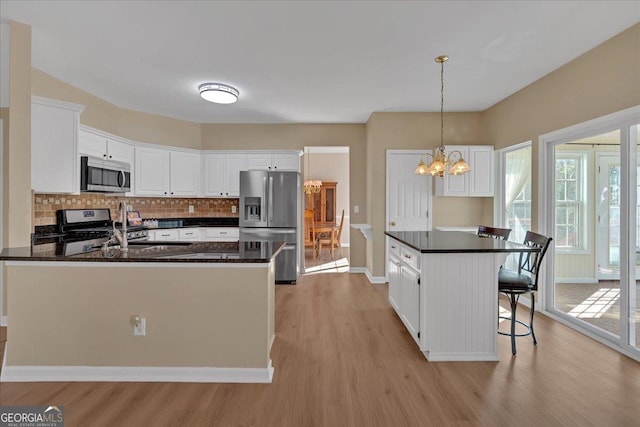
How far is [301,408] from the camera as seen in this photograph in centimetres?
189

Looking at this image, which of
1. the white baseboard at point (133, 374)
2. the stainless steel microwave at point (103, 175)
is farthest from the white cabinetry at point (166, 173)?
the white baseboard at point (133, 374)

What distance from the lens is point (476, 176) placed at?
15.2 feet

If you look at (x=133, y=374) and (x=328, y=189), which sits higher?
(x=328, y=189)

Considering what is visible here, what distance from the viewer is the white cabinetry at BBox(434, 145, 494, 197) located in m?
4.64

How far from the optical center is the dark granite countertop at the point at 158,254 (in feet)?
6.90

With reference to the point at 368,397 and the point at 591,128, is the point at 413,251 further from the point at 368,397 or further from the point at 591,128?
the point at 591,128

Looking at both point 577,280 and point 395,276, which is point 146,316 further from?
point 577,280

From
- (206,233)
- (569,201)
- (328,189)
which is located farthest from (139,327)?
(328,189)

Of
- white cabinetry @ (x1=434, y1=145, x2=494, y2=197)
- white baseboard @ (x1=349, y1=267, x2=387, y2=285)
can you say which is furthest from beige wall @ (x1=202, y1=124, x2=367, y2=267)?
white cabinetry @ (x1=434, y1=145, x2=494, y2=197)

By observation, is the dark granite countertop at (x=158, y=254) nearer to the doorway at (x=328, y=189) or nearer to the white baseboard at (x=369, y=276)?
the white baseboard at (x=369, y=276)

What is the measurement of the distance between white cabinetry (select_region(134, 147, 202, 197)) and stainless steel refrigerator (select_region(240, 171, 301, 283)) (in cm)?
97

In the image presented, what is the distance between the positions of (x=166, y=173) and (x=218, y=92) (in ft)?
6.50

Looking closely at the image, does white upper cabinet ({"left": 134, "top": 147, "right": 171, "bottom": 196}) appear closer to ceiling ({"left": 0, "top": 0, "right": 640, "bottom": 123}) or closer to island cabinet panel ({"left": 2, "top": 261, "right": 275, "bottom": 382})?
ceiling ({"left": 0, "top": 0, "right": 640, "bottom": 123})

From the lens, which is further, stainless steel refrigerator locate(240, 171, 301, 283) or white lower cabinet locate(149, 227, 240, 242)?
white lower cabinet locate(149, 227, 240, 242)
